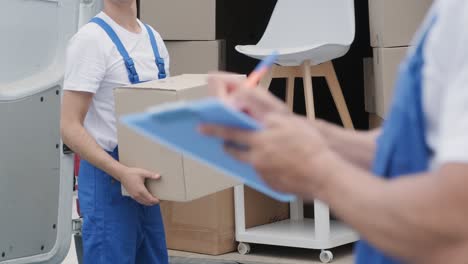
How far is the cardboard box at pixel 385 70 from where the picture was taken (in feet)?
12.8

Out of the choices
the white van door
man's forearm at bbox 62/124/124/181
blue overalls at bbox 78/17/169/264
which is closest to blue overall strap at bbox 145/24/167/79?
blue overalls at bbox 78/17/169/264

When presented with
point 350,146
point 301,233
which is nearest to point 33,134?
point 301,233

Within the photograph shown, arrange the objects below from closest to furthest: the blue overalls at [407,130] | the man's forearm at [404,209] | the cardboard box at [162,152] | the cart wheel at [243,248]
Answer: the man's forearm at [404,209] → the blue overalls at [407,130] → the cardboard box at [162,152] → the cart wheel at [243,248]

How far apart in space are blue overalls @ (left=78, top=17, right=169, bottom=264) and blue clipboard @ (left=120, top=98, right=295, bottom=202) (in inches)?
63.4

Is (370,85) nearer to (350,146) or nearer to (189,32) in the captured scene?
(189,32)

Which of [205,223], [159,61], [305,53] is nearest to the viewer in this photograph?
[159,61]

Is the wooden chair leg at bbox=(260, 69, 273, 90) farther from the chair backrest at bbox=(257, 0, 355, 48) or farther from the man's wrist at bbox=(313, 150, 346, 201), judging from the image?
the man's wrist at bbox=(313, 150, 346, 201)

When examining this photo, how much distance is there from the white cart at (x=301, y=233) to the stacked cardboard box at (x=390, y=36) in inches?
22.3

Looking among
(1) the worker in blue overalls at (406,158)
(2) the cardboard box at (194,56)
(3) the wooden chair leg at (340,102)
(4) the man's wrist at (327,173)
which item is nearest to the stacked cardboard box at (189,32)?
(2) the cardboard box at (194,56)

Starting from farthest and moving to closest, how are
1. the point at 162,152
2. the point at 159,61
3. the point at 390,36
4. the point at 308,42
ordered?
the point at 308,42 → the point at 390,36 → the point at 159,61 → the point at 162,152

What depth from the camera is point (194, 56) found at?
4.20 metres

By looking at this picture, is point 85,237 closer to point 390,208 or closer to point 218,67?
point 218,67

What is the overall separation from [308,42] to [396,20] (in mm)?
639

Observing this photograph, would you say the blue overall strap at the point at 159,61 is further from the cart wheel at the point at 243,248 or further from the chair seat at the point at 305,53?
the cart wheel at the point at 243,248
